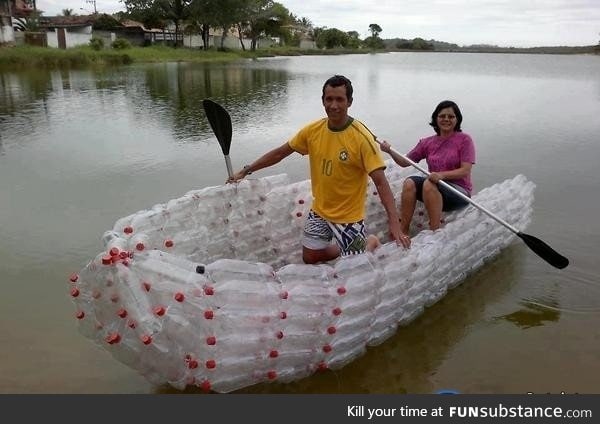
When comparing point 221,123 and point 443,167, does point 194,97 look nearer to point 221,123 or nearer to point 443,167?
point 221,123

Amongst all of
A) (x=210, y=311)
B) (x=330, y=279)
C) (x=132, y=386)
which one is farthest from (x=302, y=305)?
(x=132, y=386)

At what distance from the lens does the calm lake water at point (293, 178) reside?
12.2 feet

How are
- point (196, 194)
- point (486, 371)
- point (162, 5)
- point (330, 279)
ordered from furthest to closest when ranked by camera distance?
point (162, 5) < point (196, 194) < point (486, 371) < point (330, 279)

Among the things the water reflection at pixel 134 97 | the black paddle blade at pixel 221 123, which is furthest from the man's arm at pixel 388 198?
the water reflection at pixel 134 97

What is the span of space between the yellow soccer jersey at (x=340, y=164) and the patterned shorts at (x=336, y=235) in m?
0.05

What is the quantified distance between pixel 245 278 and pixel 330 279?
0.59 metres

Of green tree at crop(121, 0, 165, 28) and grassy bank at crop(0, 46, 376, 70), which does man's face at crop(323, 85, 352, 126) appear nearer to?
grassy bank at crop(0, 46, 376, 70)

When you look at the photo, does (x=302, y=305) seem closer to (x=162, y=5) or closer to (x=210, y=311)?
(x=210, y=311)

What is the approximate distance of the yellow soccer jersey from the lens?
12.3 ft

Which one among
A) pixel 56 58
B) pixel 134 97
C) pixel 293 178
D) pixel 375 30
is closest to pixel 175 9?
pixel 56 58

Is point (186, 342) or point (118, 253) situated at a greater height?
point (118, 253)

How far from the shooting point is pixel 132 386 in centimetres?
360

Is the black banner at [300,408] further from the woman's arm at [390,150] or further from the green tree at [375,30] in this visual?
the green tree at [375,30]

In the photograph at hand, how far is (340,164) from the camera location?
3.81 m
